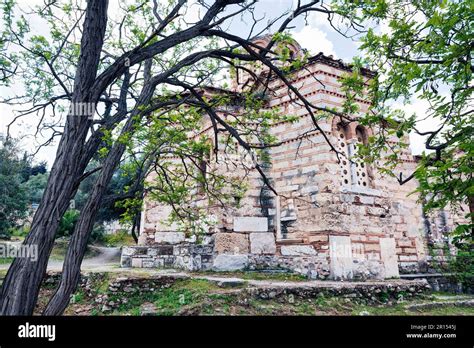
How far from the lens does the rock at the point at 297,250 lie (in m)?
7.00

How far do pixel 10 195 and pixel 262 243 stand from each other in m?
11.1

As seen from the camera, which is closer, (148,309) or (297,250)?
(148,309)

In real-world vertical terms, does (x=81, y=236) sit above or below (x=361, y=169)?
below

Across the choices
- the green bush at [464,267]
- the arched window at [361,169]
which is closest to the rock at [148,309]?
the arched window at [361,169]

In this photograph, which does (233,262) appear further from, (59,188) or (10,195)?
(10,195)

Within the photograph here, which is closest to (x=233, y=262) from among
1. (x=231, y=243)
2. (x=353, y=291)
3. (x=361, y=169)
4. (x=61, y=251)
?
(x=231, y=243)

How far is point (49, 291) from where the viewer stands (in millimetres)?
6598

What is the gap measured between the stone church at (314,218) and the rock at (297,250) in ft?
0.08

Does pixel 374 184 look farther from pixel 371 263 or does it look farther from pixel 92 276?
pixel 92 276

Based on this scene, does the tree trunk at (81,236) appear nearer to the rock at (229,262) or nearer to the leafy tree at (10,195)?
the rock at (229,262)

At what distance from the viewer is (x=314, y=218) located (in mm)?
7133

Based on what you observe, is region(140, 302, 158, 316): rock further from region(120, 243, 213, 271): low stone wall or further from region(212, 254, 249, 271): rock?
region(120, 243, 213, 271): low stone wall
